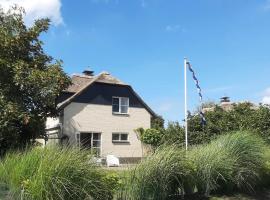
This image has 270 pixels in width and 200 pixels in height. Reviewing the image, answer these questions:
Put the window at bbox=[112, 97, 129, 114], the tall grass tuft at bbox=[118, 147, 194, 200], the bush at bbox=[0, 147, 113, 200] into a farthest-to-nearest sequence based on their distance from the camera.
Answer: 1. the window at bbox=[112, 97, 129, 114]
2. the tall grass tuft at bbox=[118, 147, 194, 200]
3. the bush at bbox=[0, 147, 113, 200]

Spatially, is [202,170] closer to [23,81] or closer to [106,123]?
[23,81]

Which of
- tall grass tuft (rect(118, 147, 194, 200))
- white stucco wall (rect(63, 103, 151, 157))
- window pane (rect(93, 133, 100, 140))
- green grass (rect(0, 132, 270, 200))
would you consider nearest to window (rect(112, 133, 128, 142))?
white stucco wall (rect(63, 103, 151, 157))

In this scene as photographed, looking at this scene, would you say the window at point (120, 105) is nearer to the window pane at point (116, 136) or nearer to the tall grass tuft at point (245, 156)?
the window pane at point (116, 136)

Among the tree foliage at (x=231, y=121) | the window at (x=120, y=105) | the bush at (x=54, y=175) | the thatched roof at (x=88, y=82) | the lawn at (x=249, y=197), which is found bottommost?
the lawn at (x=249, y=197)

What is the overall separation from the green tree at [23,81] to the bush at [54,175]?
31.1 ft

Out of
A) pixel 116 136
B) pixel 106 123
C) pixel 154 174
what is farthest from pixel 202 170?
pixel 116 136

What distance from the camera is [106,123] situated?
120ft

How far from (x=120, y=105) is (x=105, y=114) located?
1735 mm

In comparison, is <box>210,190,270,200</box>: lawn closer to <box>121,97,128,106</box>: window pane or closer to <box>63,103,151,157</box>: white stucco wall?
<box>63,103,151,157</box>: white stucco wall

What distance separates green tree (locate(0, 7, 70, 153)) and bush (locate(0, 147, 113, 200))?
31.1ft

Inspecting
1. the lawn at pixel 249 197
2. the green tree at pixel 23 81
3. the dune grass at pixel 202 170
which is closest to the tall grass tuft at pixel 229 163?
the dune grass at pixel 202 170

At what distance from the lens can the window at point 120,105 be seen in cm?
3762

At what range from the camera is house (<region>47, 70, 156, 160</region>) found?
34.9m

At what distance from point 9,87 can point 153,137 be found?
16564mm
